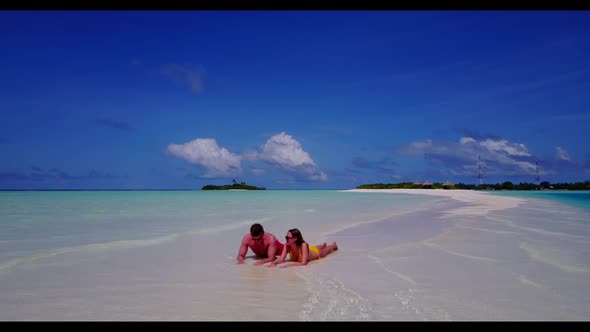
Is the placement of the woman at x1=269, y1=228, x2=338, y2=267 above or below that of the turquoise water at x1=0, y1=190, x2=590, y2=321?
above

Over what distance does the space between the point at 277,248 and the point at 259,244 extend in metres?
0.39

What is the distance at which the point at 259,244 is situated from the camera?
762 centimetres

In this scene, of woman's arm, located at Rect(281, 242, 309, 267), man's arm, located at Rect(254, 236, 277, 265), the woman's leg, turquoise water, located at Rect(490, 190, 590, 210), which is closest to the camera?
woman's arm, located at Rect(281, 242, 309, 267)

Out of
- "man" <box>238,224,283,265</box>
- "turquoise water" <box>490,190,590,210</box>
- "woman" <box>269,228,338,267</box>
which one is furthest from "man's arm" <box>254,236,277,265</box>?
"turquoise water" <box>490,190,590,210</box>

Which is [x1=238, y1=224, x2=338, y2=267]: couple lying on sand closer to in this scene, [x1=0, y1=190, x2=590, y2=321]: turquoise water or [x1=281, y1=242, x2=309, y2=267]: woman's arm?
[x1=281, y1=242, x2=309, y2=267]: woman's arm

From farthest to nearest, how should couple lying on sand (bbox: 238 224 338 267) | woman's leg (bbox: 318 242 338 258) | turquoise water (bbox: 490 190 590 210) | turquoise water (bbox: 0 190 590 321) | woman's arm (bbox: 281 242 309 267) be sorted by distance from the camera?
turquoise water (bbox: 490 190 590 210), woman's leg (bbox: 318 242 338 258), couple lying on sand (bbox: 238 224 338 267), woman's arm (bbox: 281 242 309 267), turquoise water (bbox: 0 190 590 321)

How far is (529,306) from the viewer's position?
15.2ft

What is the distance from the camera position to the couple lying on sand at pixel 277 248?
7.24m

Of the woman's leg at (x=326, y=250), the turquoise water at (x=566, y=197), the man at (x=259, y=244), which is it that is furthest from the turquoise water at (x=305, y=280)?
the turquoise water at (x=566, y=197)

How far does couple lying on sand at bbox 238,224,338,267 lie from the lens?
724 centimetres

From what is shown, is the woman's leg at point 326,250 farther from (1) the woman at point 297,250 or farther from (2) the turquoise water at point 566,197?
(2) the turquoise water at point 566,197

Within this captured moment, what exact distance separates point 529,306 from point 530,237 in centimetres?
671
